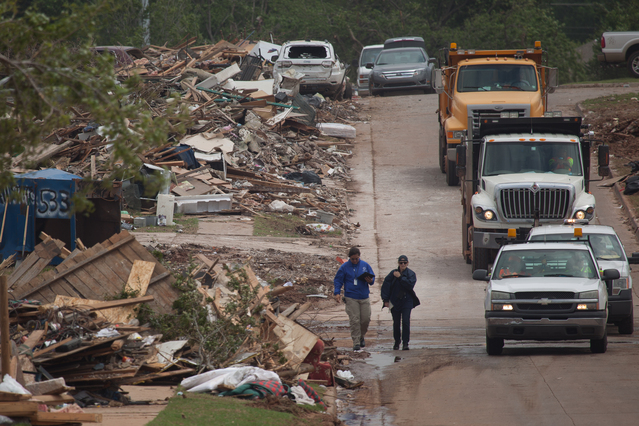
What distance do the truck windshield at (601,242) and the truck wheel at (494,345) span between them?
109 inches

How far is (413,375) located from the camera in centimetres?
1100

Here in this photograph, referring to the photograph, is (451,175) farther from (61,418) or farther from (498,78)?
(61,418)

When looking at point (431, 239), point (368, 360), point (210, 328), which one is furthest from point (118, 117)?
point (431, 239)

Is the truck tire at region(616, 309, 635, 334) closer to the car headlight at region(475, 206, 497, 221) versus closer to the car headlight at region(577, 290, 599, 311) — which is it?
the car headlight at region(577, 290, 599, 311)

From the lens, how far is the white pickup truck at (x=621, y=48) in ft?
105

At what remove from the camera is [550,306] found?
11.5 m

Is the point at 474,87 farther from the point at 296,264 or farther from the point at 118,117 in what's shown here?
the point at 118,117

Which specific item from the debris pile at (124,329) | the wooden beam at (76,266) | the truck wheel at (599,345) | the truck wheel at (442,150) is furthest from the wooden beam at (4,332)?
the truck wheel at (442,150)

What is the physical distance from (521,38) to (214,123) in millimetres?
26230

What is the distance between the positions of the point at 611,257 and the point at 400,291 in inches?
151

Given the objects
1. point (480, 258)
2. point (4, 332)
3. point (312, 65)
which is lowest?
point (480, 258)

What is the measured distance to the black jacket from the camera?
12672mm

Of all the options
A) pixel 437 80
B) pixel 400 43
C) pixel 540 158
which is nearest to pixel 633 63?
pixel 400 43

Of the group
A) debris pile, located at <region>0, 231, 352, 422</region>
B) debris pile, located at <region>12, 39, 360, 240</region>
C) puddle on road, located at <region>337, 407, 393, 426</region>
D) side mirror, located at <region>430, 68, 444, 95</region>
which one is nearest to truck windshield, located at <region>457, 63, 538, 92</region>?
side mirror, located at <region>430, 68, 444, 95</region>
